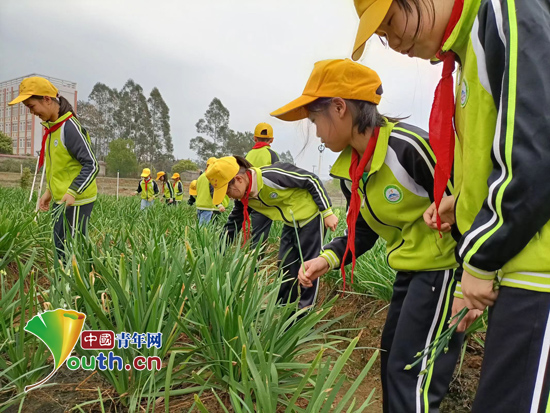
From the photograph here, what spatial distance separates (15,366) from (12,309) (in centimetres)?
31

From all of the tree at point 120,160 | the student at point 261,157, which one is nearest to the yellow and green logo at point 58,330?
the student at point 261,157

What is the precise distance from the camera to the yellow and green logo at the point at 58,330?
→ 1230 millimetres

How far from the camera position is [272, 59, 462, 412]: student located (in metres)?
1.16

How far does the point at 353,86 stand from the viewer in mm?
1304

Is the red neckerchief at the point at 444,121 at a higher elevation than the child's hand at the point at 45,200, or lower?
higher

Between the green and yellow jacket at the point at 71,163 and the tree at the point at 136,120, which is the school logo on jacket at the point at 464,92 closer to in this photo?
the green and yellow jacket at the point at 71,163

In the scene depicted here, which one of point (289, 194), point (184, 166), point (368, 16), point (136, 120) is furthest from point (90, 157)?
point (136, 120)

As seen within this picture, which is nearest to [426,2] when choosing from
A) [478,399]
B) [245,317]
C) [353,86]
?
[353,86]

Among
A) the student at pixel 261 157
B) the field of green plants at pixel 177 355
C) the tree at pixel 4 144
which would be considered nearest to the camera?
the field of green plants at pixel 177 355

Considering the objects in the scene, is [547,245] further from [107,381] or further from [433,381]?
[107,381]

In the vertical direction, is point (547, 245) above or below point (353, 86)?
below

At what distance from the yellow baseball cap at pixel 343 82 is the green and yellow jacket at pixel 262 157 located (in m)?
3.36

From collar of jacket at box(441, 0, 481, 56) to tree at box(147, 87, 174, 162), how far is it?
48.0m

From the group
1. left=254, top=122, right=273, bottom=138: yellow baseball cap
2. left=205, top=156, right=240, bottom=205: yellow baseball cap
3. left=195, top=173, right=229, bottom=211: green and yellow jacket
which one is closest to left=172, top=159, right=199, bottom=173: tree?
left=195, top=173, right=229, bottom=211: green and yellow jacket
